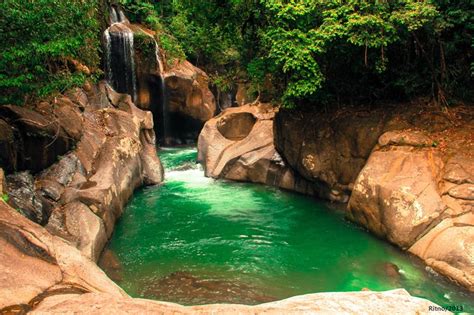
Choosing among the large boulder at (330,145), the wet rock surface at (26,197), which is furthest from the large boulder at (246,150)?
the wet rock surface at (26,197)

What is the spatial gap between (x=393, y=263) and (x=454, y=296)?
56.6 inches

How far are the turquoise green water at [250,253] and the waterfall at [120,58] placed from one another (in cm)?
992

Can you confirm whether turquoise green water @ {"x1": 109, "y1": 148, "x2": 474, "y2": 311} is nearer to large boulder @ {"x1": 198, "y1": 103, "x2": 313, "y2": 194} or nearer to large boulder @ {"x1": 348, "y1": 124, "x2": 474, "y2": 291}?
large boulder @ {"x1": 348, "y1": 124, "x2": 474, "y2": 291}

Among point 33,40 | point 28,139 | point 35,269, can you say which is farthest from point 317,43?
point 35,269

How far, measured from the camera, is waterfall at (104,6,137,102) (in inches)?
808

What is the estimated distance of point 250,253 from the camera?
9.06 metres

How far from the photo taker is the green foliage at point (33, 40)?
6.61 metres

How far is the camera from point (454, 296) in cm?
692

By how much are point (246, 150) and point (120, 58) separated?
10378 millimetres

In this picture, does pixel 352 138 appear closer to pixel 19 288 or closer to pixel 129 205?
pixel 129 205

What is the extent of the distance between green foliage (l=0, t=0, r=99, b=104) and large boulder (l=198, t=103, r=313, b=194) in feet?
26.8

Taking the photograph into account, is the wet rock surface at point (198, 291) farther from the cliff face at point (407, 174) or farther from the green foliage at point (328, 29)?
the green foliage at point (328, 29)

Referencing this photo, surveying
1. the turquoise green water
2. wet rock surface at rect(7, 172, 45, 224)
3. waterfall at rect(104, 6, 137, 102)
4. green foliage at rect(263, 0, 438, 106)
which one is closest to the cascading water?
waterfall at rect(104, 6, 137, 102)

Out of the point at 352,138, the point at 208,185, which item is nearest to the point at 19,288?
the point at 352,138
